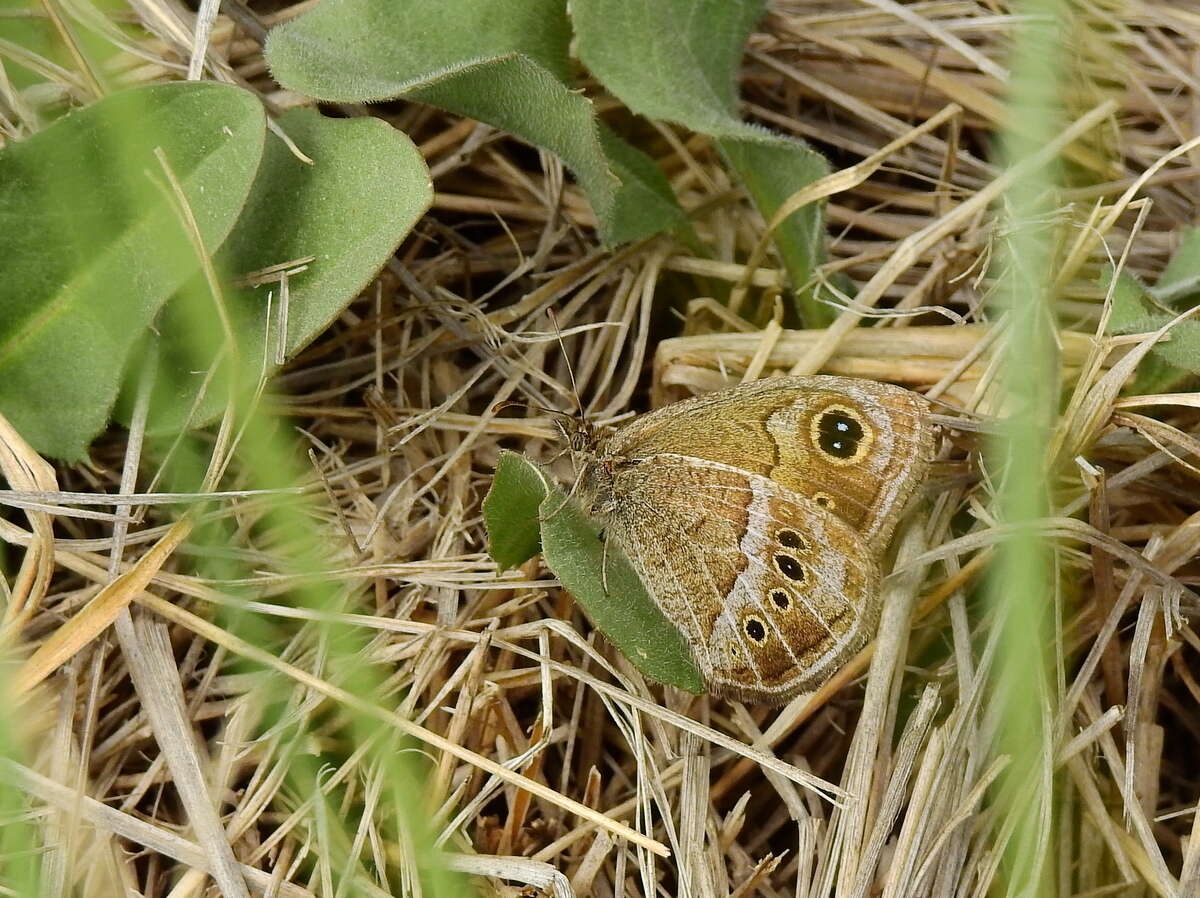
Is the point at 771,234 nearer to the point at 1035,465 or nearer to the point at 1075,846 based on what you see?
the point at 1075,846

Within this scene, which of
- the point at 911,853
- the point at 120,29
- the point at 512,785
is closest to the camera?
the point at 911,853

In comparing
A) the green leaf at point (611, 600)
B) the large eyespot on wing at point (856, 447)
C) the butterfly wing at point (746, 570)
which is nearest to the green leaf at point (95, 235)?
the green leaf at point (611, 600)

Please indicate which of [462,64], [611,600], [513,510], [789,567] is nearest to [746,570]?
[789,567]

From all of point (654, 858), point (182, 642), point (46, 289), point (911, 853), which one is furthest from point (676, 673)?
point (46, 289)

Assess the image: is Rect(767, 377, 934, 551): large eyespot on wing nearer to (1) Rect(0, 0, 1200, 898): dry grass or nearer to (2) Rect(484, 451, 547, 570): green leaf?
(1) Rect(0, 0, 1200, 898): dry grass

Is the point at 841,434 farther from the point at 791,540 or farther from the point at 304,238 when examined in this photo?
the point at 304,238

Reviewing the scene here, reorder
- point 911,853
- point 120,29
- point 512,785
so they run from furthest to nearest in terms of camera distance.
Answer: point 120,29 → point 512,785 → point 911,853

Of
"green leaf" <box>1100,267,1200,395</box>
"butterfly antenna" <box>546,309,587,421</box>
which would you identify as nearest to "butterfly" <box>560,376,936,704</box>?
"butterfly antenna" <box>546,309,587,421</box>
